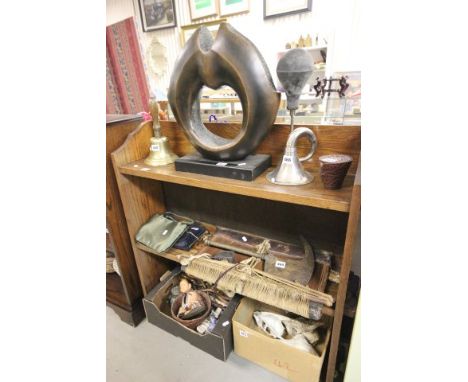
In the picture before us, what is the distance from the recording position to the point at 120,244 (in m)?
1.08

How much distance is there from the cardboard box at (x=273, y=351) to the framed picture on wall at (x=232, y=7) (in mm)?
2298

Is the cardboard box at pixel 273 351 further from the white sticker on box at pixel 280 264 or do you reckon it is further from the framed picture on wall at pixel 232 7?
the framed picture on wall at pixel 232 7

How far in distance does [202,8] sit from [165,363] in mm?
2683

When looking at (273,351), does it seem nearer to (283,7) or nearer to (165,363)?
(165,363)

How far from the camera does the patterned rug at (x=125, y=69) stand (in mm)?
2824

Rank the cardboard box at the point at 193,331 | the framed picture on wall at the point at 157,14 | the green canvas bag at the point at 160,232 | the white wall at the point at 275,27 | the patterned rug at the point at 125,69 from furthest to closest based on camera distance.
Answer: the patterned rug at the point at 125,69
the framed picture on wall at the point at 157,14
the white wall at the point at 275,27
the green canvas bag at the point at 160,232
the cardboard box at the point at 193,331

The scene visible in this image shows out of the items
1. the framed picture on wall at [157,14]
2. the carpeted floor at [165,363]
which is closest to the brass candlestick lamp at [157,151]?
the carpeted floor at [165,363]

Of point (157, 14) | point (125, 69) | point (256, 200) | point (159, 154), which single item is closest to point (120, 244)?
point (159, 154)

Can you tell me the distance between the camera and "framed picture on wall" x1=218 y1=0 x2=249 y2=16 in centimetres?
211

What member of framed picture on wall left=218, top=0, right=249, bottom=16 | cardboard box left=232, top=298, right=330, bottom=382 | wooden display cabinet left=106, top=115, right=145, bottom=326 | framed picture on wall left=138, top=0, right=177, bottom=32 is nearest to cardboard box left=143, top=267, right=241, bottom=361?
cardboard box left=232, top=298, right=330, bottom=382
